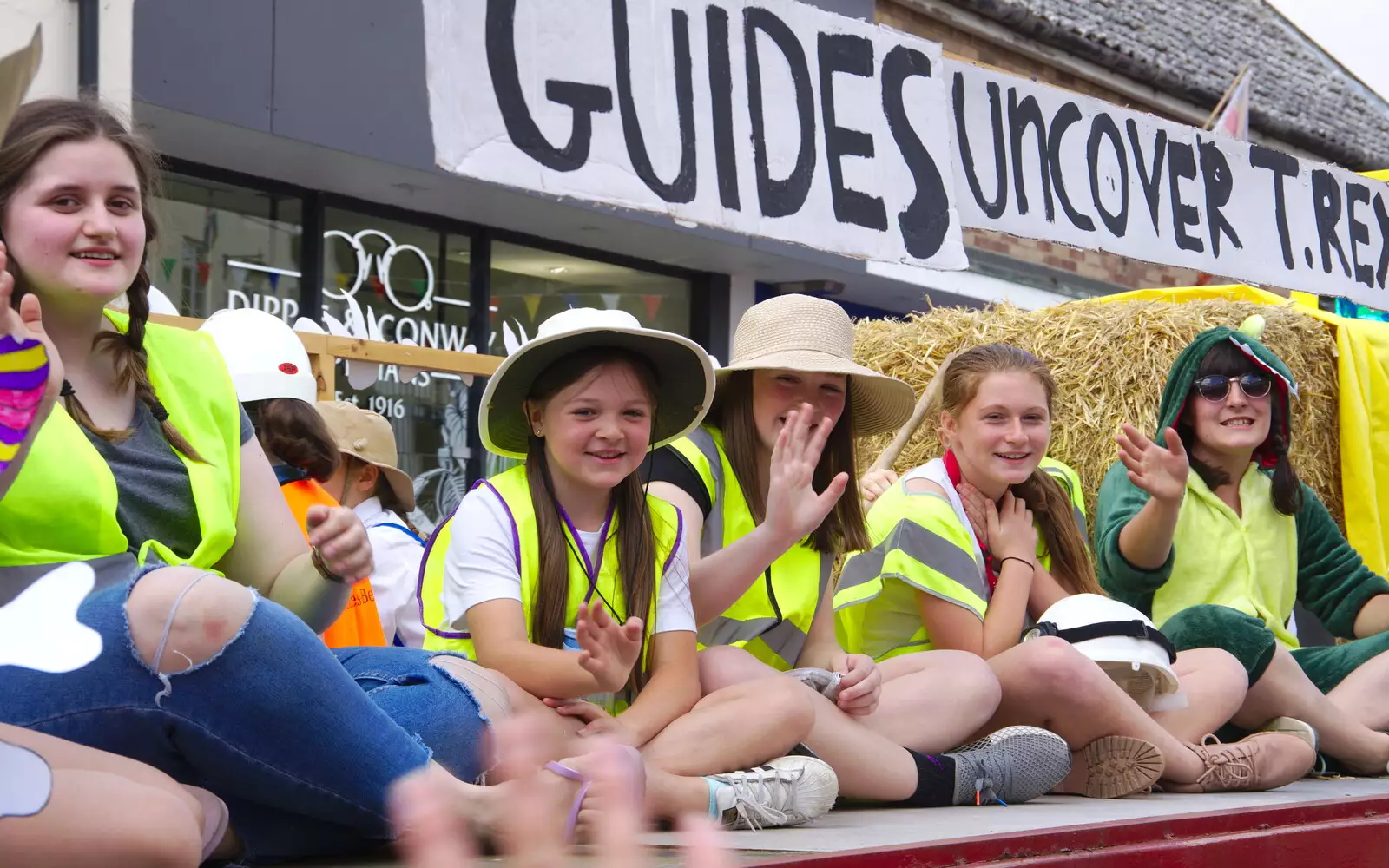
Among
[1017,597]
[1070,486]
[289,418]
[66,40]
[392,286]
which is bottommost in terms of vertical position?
[1017,597]

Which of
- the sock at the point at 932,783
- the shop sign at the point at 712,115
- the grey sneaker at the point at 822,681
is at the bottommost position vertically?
the sock at the point at 932,783

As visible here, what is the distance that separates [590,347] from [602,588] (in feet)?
1.71

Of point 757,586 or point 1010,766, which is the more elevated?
point 757,586

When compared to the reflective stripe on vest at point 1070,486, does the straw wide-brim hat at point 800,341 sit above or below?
above

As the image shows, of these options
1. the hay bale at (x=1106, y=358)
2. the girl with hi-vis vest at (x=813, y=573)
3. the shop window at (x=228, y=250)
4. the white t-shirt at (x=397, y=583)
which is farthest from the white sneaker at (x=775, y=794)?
the shop window at (x=228, y=250)

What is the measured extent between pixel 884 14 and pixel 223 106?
17.5ft

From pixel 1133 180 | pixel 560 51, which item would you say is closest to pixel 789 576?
pixel 560 51

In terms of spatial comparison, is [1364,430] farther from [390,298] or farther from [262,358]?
[390,298]

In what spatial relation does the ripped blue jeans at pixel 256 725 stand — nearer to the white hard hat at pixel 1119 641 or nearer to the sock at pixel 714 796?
the sock at pixel 714 796

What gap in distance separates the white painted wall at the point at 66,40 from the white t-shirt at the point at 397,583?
1304mm

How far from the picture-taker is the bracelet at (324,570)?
2311 mm

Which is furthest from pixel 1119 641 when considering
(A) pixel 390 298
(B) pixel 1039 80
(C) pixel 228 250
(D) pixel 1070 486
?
(B) pixel 1039 80

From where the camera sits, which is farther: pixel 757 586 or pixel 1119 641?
pixel 1119 641

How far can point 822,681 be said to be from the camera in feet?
10.4
